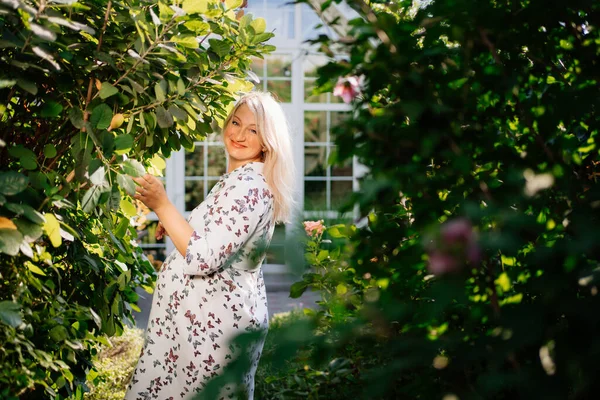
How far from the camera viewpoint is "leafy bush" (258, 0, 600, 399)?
28.5 inches

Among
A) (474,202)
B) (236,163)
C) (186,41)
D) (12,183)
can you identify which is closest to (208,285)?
(236,163)

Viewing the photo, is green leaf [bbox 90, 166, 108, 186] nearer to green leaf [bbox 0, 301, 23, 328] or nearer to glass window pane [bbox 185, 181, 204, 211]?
green leaf [bbox 0, 301, 23, 328]

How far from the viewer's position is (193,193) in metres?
8.24

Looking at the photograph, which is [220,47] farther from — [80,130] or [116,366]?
[116,366]

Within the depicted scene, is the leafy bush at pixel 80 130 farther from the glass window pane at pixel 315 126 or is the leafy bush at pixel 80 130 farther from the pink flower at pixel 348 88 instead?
the glass window pane at pixel 315 126

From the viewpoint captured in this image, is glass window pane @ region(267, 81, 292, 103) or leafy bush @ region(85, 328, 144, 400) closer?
leafy bush @ region(85, 328, 144, 400)

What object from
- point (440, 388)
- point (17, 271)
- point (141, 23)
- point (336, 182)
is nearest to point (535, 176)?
point (440, 388)

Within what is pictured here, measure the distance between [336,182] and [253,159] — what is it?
6048 mm

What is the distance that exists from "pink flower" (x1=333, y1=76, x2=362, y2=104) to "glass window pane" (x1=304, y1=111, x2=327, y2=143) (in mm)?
7349

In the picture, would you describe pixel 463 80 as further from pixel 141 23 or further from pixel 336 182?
pixel 336 182

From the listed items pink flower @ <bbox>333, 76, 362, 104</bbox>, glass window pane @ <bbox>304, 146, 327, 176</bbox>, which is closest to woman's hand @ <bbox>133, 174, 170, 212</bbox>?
pink flower @ <bbox>333, 76, 362, 104</bbox>

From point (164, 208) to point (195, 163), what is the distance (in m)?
6.28

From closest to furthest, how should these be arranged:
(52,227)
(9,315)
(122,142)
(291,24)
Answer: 1. (9,315)
2. (52,227)
3. (122,142)
4. (291,24)

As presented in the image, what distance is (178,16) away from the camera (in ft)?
5.03
